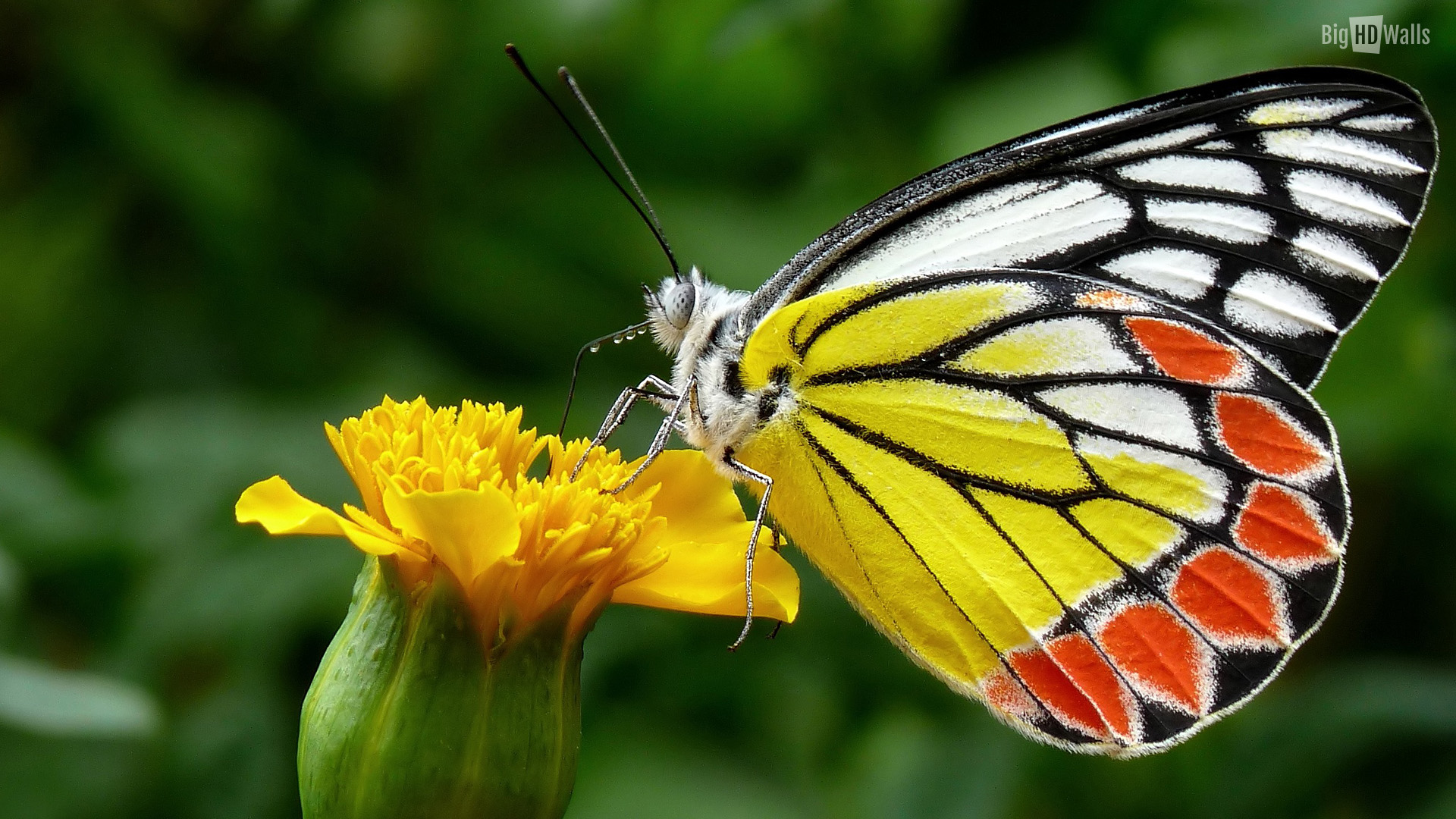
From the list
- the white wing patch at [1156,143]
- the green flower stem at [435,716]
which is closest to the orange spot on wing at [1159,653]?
the white wing patch at [1156,143]

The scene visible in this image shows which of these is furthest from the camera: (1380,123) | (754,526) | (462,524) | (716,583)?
(1380,123)

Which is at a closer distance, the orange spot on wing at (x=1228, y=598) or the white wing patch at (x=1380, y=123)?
the orange spot on wing at (x=1228, y=598)

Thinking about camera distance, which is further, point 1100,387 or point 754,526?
point 1100,387

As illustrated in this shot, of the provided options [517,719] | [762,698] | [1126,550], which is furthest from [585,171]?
[517,719]

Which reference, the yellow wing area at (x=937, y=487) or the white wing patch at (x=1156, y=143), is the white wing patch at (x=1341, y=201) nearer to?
the white wing patch at (x=1156, y=143)

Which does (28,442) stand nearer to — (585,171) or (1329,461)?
(585,171)

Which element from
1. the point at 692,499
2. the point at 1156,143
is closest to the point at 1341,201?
the point at 1156,143

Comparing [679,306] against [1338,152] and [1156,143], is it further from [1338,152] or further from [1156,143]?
[1338,152]
